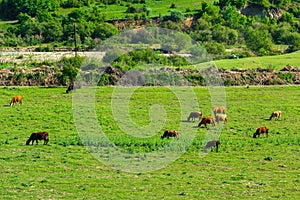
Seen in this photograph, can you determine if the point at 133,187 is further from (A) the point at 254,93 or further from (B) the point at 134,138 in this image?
(A) the point at 254,93

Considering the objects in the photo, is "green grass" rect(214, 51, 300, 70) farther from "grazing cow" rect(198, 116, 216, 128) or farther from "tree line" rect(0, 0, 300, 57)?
"grazing cow" rect(198, 116, 216, 128)

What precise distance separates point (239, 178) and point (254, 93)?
1009 inches

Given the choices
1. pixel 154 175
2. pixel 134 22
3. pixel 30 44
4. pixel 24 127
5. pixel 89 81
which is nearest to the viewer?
pixel 154 175

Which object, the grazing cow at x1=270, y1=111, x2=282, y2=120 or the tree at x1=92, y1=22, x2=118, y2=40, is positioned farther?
the tree at x1=92, y1=22, x2=118, y2=40

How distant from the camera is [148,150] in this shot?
31.8 metres

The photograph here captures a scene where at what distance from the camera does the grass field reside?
25.1m

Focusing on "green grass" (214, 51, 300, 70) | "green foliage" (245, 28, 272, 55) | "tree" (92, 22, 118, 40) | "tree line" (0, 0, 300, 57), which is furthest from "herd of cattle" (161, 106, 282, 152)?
"tree" (92, 22, 118, 40)

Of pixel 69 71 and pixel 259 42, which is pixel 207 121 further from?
pixel 259 42

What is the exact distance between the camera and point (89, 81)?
185ft

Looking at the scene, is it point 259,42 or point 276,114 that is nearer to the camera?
point 276,114

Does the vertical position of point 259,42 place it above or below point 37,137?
below

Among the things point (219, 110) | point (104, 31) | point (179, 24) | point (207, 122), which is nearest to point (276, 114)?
point (219, 110)

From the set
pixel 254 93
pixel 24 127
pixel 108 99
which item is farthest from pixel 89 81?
pixel 24 127

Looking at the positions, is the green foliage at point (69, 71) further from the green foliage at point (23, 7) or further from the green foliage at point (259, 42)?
the green foliage at point (23, 7)
